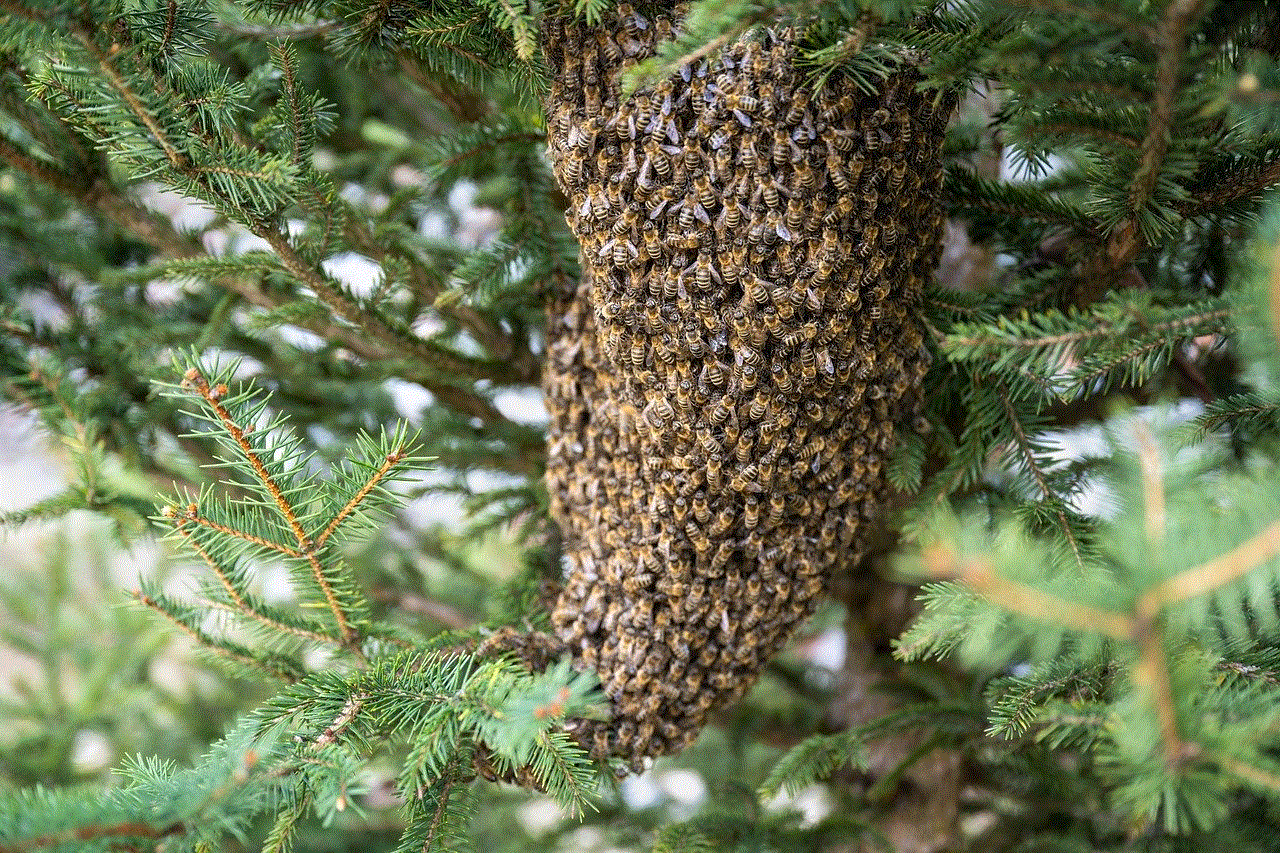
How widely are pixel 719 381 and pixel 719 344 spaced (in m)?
0.06

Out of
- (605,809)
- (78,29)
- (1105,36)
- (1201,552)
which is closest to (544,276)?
(78,29)

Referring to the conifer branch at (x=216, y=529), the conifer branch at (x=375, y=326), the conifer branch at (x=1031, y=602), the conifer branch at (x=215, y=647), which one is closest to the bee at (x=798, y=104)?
the conifer branch at (x=1031, y=602)

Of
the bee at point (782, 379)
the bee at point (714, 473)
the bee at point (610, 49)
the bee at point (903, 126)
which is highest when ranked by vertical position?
the bee at point (610, 49)

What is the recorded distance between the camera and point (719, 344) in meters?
1.29

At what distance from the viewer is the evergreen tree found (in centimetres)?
99

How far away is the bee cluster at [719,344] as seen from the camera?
3.90ft

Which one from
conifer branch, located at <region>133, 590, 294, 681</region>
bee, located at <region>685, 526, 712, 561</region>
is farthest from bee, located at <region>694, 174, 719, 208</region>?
conifer branch, located at <region>133, 590, 294, 681</region>

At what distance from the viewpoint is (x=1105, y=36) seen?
3.30 feet

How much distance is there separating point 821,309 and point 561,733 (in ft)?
2.40

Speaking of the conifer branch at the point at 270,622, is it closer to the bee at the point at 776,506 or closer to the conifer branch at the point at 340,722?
the conifer branch at the point at 340,722

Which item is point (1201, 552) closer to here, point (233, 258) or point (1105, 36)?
point (1105, 36)

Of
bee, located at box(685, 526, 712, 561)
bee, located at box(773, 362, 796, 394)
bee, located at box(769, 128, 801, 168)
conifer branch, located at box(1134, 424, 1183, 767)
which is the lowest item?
conifer branch, located at box(1134, 424, 1183, 767)

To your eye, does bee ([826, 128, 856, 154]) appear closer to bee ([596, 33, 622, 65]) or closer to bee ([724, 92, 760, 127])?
bee ([724, 92, 760, 127])

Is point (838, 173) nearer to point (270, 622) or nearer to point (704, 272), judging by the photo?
point (704, 272)
